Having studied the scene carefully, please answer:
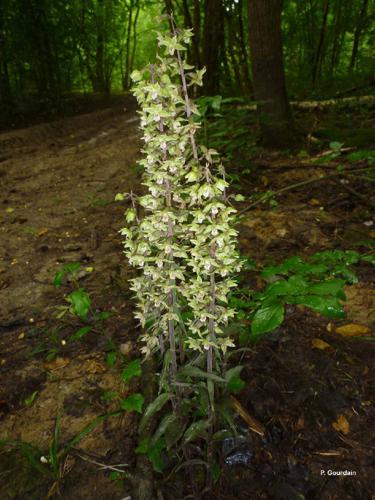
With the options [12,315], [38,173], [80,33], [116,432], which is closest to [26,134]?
[38,173]

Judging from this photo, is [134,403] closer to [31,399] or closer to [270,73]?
[31,399]

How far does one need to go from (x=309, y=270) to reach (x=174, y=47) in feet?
4.26

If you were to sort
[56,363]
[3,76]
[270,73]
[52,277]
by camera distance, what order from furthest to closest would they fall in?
1. [3,76]
2. [270,73]
3. [52,277]
4. [56,363]

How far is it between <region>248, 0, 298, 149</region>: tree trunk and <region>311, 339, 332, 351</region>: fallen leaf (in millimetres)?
3605

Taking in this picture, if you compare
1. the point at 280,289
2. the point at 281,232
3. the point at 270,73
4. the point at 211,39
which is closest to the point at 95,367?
the point at 280,289

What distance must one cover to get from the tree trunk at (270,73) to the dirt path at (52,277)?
234cm

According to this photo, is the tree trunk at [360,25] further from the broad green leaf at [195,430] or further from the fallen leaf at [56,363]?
the broad green leaf at [195,430]

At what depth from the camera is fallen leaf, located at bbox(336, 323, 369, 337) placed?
2605 millimetres

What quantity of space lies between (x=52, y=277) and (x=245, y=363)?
2231 mm

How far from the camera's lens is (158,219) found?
170 centimetres

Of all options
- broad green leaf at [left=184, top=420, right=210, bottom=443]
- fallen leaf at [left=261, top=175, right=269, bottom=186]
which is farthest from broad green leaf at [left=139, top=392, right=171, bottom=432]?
fallen leaf at [left=261, top=175, right=269, bottom=186]

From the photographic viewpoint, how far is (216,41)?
25.7 feet

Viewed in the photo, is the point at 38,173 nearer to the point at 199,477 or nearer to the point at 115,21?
the point at 199,477

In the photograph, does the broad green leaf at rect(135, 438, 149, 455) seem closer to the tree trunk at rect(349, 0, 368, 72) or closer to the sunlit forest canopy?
the sunlit forest canopy
